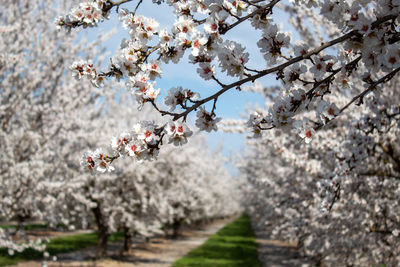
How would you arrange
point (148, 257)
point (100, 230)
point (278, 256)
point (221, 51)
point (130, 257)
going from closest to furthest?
point (221, 51) → point (100, 230) → point (130, 257) → point (148, 257) → point (278, 256)

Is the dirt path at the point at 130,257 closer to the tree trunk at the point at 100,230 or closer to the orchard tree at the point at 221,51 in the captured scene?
the tree trunk at the point at 100,230

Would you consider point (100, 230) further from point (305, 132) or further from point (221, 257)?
point (305, 132)

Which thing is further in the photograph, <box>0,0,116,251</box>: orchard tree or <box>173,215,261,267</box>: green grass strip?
<box>173,215,261,267</box>: green grass strip

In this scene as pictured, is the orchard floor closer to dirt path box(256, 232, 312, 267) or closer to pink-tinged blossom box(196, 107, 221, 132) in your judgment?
dirt path box(256, 232, 312, 267)

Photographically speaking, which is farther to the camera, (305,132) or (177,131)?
(305,132)

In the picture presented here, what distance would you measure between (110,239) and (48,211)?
47.9ft

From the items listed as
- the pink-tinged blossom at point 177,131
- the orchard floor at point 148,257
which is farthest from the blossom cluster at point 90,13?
the orchard floor at point 148,257

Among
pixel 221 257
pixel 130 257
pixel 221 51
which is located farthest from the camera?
pixel 221 257

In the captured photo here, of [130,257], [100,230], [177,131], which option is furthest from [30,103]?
[130,257]

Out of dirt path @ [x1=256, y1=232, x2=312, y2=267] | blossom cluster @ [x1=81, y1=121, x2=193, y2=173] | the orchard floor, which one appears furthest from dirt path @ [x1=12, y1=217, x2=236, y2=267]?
blossom cluster @ [x1=81, y1=121, x2=193, y2=173]

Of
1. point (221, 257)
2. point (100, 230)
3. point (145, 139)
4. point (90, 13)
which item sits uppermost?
point (90, 13)

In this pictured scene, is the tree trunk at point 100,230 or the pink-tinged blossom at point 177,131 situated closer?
the pink-tinged blossom at point 177,131

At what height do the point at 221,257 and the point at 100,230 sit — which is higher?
the point at 100,230

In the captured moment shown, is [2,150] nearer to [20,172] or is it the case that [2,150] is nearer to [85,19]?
[20,172]
